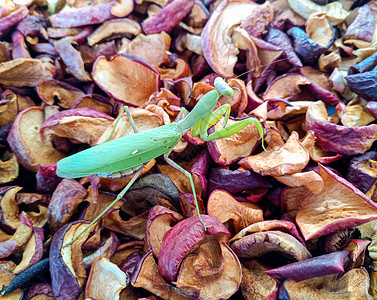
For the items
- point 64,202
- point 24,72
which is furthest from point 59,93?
point 64,202

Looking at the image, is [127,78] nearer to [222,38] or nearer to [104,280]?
[222,38]

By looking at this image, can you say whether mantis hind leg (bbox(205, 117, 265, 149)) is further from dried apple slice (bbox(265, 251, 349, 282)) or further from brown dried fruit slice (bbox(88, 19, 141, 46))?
brown dried fruit slice (bbox(88, 19, 141, 46))

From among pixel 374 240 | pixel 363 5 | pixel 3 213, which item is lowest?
pixel 374 240

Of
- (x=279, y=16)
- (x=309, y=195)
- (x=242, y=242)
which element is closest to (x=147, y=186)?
(x=242, y=242)

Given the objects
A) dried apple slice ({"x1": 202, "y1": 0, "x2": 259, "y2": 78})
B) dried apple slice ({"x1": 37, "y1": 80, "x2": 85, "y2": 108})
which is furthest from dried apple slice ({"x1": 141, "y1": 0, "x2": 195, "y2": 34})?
dried apple slice ({"x1": 37, "y1": 80, "x2": 85, "y2": 108})

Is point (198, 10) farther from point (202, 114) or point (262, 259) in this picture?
point (262, 259)

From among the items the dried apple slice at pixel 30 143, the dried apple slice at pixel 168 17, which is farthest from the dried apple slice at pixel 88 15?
the dried apple slice at pixel 30 143

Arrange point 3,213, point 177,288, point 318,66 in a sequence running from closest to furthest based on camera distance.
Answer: point 177,288
point 3,213
point 318,66
